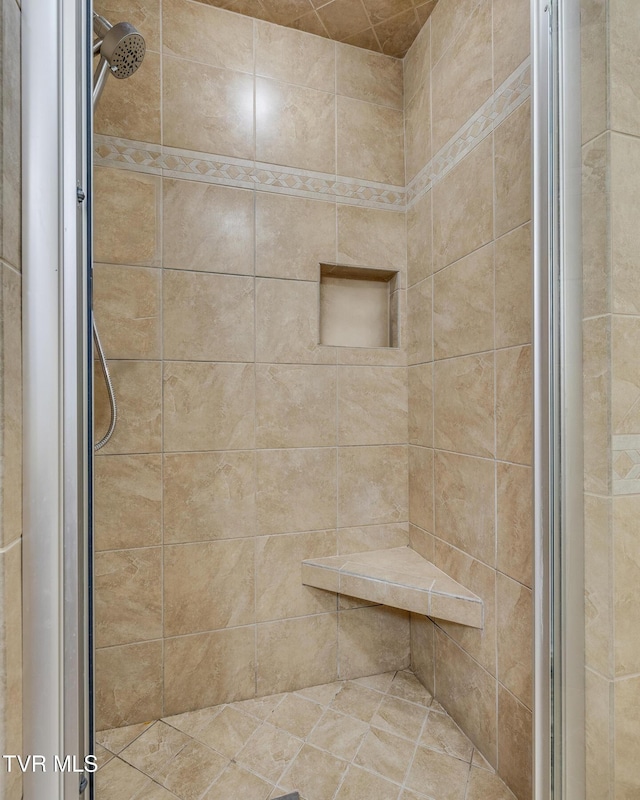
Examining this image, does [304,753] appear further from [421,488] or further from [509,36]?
[509,36]

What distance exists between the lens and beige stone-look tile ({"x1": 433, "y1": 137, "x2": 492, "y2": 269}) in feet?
4.27

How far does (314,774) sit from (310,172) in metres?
1.96

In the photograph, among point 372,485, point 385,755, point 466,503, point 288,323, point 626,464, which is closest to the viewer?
point 626,464

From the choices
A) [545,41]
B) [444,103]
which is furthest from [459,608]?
[444,103]

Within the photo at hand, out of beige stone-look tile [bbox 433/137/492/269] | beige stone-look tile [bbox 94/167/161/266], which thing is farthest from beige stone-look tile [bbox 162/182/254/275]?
beige stone-look tile [bbox 433/137/492/269]

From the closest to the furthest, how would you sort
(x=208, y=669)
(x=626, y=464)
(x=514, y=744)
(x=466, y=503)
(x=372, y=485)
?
(x=626, y=464) → (x=514, y=744) → (x=466, y=503) → (x=208, y=669) → (x=372, y=485)

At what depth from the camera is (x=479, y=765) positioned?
49.2 inches

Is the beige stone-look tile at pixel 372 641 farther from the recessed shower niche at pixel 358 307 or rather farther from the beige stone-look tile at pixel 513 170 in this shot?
the beige stone-look tile at pixel 513 170

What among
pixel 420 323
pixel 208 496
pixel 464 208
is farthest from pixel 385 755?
pixel 464 208

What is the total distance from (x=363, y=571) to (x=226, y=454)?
0.64 meters

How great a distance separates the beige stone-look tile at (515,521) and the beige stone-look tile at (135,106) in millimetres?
1564

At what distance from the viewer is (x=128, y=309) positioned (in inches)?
57.2

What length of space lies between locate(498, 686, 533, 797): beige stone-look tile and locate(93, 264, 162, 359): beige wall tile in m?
1.48

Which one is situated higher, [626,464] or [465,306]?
[465,306]
